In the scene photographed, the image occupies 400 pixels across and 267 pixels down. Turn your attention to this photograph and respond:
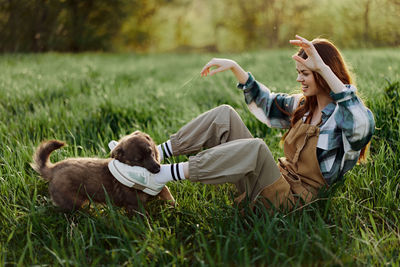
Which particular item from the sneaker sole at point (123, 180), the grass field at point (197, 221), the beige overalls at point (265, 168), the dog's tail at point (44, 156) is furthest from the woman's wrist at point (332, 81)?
Answer: the dog's tail at point (44, 156)

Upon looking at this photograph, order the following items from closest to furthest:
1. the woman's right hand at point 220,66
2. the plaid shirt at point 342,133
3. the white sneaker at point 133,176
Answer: the plaid shirt at point 342,133, the white sneaker at point 133,176, the woman's right hand at point 220,66

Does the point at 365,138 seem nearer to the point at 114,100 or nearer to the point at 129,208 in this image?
the point at 129,208

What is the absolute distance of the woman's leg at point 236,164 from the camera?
7.52 feet

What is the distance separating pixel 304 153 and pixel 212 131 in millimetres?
724

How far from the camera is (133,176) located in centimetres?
232

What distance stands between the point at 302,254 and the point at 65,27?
15.2 metres

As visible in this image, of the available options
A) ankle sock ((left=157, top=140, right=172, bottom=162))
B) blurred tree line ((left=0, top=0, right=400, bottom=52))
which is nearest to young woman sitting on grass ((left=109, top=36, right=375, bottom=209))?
ankle sock ((left=157, top=140, right=172, bottom=162))

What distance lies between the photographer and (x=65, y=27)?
14.8 meters

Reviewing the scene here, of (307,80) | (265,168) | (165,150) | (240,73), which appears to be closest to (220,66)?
(240,73)

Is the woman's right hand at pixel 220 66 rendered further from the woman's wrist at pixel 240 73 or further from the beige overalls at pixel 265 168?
the beige overalls at pixel 265 168

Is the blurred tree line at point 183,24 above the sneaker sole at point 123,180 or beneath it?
above

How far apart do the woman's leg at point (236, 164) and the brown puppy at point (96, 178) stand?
300mm

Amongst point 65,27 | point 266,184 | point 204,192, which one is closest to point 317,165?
point 266,184

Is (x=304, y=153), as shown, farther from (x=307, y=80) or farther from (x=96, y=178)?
(x=96, y=178)
